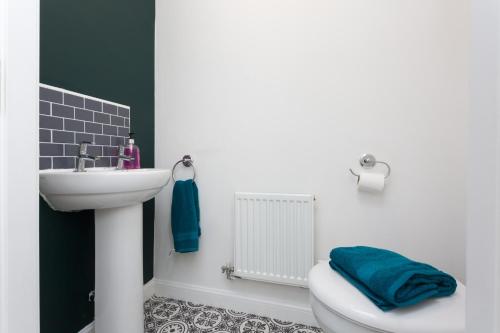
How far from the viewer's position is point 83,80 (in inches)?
50.2

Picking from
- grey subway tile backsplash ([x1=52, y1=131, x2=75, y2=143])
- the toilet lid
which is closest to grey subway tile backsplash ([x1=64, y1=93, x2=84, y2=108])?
Answer: grey subway tile backsplash ([x1=52, y1=131, x2=75, y2=143])

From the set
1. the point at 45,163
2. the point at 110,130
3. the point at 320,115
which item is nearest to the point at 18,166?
the point at 45,163

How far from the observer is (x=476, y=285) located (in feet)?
1.14

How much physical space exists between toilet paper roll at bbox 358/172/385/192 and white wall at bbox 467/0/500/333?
969 millimetres

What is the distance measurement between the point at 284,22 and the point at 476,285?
4.91ft

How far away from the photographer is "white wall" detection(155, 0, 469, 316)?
4.23ft

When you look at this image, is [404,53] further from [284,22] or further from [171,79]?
[171,79]

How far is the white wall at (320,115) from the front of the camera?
1288 millimetres

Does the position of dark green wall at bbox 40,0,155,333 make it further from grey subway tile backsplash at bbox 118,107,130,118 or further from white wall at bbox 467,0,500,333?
white wall at bbox 467,0,500,333

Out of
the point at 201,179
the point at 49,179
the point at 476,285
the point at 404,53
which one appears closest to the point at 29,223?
the point at 49,179

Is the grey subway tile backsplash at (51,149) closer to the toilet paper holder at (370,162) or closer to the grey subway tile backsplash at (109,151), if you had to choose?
the grey subway tile backsplash at (109,151)

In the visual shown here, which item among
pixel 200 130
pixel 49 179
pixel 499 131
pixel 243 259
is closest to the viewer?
pixel 499 131

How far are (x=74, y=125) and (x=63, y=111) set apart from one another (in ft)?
0.26

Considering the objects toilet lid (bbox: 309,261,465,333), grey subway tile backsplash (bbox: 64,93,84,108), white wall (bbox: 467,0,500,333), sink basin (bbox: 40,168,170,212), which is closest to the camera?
white wall (bbox: 467,0,500,333)
